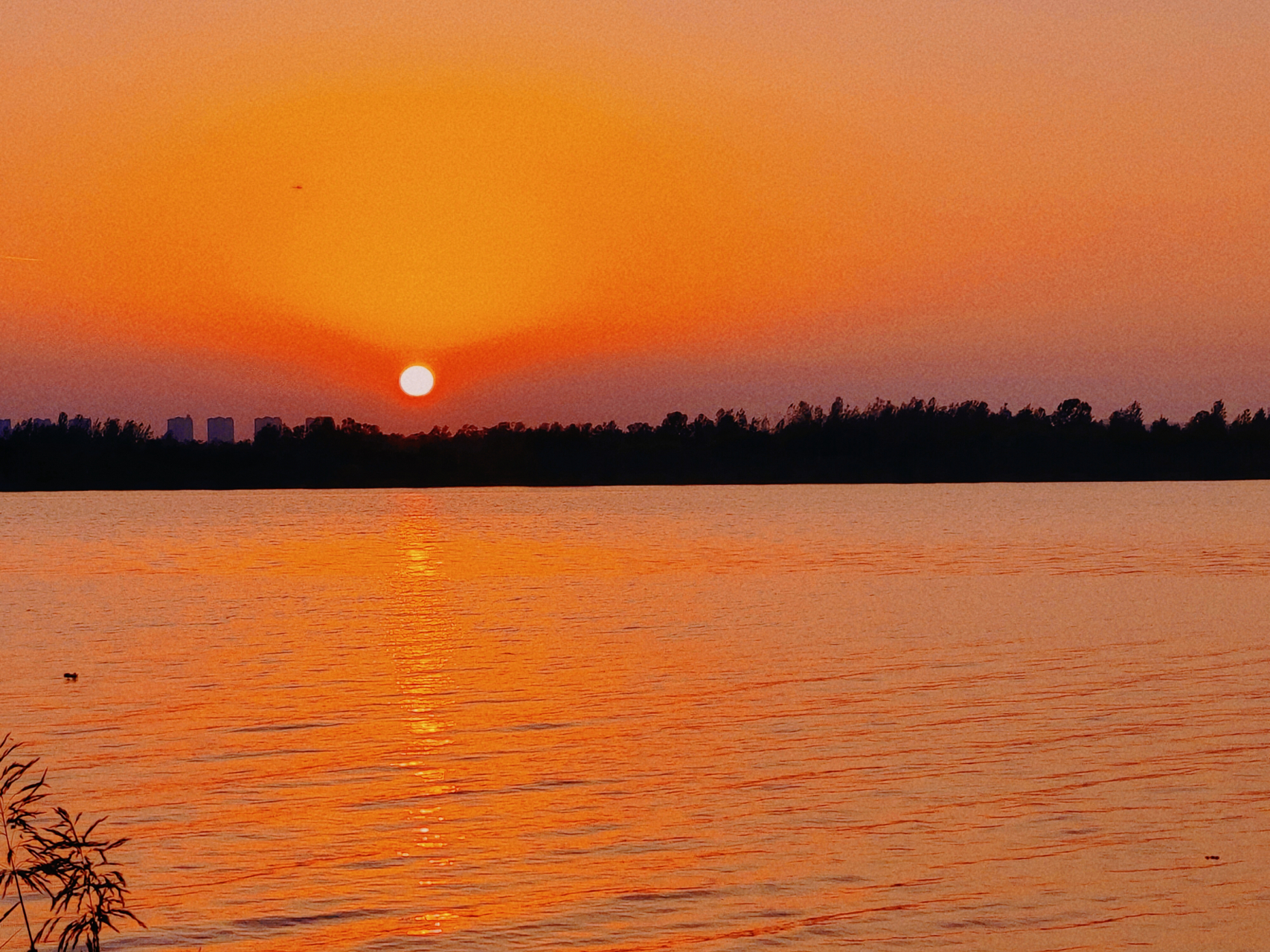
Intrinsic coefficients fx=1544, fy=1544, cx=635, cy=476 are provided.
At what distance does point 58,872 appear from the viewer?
1149 centimetres

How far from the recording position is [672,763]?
24.3 m

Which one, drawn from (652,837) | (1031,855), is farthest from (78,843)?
(1031,855)

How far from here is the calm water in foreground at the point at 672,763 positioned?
52.9 feet

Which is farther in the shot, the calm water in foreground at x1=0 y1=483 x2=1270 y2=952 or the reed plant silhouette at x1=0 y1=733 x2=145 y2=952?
the calm water in foreground at x1=0 y1=483 x2=1270 y2=952

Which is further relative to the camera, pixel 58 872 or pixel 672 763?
pixel 672 763

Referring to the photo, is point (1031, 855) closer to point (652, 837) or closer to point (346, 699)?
point (652, 837)

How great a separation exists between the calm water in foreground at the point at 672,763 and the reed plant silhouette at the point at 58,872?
2.01 ft

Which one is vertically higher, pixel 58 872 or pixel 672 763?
pixel 58 872

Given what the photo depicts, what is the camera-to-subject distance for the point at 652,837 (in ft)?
63.4

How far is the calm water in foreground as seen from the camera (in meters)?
A: 16.1

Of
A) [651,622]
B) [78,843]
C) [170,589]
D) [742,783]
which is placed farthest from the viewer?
[170,589]

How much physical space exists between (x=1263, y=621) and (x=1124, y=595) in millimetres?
11386

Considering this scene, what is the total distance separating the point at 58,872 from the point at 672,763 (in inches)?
542

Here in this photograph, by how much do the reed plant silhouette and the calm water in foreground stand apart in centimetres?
61
